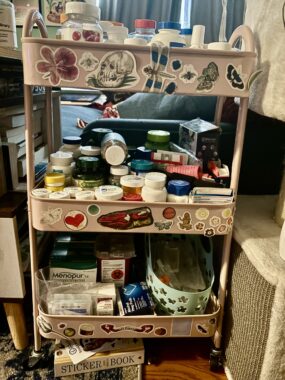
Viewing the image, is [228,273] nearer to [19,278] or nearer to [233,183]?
[233,183]

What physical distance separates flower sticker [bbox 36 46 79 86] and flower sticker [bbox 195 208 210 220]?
371 millimetres

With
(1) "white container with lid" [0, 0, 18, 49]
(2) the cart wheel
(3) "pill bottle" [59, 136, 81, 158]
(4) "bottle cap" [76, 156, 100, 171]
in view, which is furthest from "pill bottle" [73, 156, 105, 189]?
(2) the cart wheel

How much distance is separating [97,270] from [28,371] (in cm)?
30

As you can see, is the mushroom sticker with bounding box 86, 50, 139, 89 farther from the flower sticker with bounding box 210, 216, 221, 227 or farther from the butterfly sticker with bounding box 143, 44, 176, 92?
the flower sticker with bounding box 210, 216, 221, 227

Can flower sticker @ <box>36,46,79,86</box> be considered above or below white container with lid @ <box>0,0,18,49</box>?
below

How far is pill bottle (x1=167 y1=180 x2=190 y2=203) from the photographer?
2.39 feet

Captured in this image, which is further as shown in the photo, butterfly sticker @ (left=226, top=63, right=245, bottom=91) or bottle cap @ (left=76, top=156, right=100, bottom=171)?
bottle cap @ (left=76, top=156, right=100, bottom=171)

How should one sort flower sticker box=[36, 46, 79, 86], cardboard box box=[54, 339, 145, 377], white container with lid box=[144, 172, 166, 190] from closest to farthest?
flower sticker box=[36, 46, 79, 86] < white container with lid box=[144, 172, 166, 190] < cardboard box box=[54, 339, 145, 377]

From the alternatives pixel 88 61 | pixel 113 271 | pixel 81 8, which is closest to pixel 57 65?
pixel 88 61

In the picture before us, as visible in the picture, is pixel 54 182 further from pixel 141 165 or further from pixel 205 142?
Answer: pixel 205 142

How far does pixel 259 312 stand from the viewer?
687 mm

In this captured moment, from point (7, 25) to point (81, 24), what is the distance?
23 cm

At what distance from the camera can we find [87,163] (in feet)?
2.50

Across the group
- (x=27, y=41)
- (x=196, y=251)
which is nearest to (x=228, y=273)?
(x=196, y=251)
